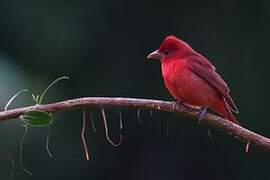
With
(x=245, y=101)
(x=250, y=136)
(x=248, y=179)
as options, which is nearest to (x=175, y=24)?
(x=245, y=101)

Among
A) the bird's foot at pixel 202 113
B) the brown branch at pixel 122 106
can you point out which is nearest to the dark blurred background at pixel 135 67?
the bird's foot at pixel 202 113

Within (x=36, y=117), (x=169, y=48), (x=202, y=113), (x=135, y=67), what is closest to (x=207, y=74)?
(x=169, y=48)

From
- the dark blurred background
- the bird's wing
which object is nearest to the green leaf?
the bird's wing

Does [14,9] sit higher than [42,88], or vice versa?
[14,9]

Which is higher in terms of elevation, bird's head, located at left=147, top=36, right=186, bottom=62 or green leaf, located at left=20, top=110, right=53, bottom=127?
bird's head, located at left=147, top=36, right=186, bottom=62

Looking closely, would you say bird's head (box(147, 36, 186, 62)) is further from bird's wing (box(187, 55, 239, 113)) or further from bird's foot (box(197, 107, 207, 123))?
bird's foot (box(197, 107, 207, 123))

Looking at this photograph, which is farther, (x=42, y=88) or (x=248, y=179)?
(x=248, y=179)

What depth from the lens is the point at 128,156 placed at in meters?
9.68

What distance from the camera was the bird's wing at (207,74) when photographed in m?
5.30

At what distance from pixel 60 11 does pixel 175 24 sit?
1150 mm

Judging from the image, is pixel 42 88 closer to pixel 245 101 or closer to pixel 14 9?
pixel 14 9

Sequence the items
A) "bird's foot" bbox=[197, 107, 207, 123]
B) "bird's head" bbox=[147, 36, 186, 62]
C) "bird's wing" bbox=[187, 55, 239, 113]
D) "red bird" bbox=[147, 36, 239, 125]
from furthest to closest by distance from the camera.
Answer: "bird's head" bbox=[147, 36, 186, 62] < "bird's wing" bbox=[187, 55, 239, 113] < "red bird" bbox=[147, 36, 239, 125] < "bird's foot" bbox=[197, 107, 207, 123]

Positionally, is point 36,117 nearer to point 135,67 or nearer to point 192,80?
point 192,80

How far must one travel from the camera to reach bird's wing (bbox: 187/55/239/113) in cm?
530
